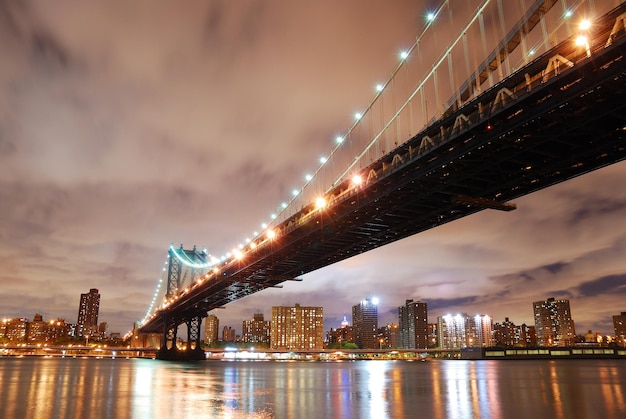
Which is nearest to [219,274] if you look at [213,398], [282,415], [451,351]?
[213,398]

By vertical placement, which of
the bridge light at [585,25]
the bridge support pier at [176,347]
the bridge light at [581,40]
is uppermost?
the bridge light at [585,25]

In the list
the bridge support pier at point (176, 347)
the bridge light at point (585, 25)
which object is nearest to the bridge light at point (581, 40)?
the bridge light at point (585, 25)

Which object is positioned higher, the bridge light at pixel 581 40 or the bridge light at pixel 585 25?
the bridge light at pixel 585 25

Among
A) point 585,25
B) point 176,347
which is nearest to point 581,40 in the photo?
point 585,25

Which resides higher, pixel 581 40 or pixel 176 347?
pixel 581 40

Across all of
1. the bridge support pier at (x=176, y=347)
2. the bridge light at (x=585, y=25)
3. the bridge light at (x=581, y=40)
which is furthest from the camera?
the bridge support pier at (x=176, y=347)

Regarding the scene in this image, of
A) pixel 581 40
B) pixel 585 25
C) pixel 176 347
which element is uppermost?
pixel 585 25

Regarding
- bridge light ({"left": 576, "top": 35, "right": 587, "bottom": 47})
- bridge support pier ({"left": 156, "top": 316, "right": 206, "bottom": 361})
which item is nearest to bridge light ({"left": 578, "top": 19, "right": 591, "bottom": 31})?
bridge light ({"left": 576, "top": 35, "right": 587, "bottom": 47})

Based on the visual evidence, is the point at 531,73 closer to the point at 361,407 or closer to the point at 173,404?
the point at 361,407

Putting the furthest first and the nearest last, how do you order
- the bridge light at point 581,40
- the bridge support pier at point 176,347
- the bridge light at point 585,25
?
the bridge support pier at point 176,347
the bridge light at point 581,40
the bridge light at point 585,25

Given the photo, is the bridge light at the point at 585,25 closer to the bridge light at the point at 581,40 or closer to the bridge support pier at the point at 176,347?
the bridge light at the point at 581,40

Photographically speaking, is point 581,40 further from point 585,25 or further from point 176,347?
point 176,347

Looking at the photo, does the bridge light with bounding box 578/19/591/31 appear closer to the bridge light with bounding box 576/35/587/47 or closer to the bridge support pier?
the bridge light with bounding box 576/35/587/47

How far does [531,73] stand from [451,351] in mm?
181008
